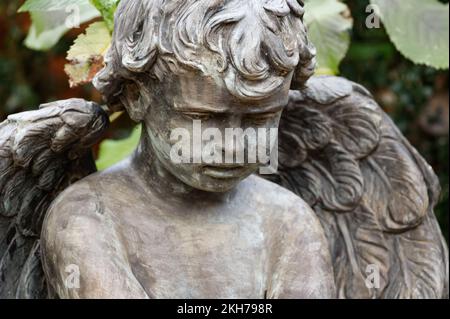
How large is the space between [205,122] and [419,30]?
1.01m

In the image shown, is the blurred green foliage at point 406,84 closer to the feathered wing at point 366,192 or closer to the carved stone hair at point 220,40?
the feathered wing at point 366,192

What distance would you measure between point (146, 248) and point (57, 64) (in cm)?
267

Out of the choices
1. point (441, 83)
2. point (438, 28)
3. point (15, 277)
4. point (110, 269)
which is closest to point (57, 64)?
point (441, 83)

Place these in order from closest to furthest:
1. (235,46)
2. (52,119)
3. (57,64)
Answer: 1. (235,46)
2. (52,119)
3. (57,64)

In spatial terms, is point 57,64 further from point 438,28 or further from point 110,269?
point 110,269

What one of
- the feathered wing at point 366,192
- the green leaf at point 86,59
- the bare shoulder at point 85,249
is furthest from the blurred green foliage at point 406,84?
the bare shoulder at point 85,249

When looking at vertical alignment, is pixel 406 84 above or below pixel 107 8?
below

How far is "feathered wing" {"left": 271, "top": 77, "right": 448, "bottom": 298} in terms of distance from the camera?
216 cm

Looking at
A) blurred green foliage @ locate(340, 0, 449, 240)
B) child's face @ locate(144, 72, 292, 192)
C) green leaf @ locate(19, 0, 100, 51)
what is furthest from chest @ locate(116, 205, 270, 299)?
blurred green foliage @ locate(340, 0, 449, 240)

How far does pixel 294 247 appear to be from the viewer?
1903mm

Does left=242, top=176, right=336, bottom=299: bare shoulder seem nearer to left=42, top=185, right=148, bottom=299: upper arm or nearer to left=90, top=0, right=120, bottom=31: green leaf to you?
left=42, top=185, right=148, bottom=299: upper arm

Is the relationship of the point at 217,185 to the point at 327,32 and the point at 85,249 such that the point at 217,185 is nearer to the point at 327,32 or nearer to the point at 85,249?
the point at 85,249

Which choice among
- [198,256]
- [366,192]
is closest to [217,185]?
[198,256]

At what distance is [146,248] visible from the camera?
186cm
